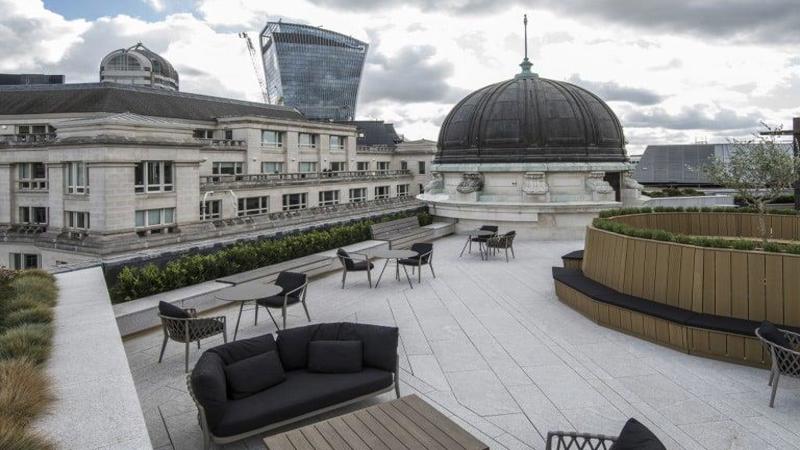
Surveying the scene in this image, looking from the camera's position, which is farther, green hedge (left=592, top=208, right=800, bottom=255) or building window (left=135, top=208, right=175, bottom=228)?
building window (left=135, top=208, right=175, bottom=228)

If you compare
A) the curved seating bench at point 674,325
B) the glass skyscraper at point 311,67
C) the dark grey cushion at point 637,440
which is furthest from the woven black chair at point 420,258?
the glass skyscraper at point 311,67

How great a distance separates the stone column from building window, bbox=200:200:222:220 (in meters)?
9.10

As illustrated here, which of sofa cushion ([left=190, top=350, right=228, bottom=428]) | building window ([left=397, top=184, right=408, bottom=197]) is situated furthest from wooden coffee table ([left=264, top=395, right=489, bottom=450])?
building window ([left=397, top=184, right=408, bottom=197])

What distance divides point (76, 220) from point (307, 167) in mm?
28702

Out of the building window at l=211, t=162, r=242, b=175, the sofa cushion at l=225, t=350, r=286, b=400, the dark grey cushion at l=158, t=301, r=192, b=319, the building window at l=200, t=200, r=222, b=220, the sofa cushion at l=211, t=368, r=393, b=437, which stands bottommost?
the sofa cushion at l=211, t=368, r=393, b=437

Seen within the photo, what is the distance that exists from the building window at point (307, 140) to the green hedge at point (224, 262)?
1593 inches

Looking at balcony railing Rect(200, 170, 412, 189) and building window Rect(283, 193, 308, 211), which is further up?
balcony railing Rect(200, 170, 412, 189)

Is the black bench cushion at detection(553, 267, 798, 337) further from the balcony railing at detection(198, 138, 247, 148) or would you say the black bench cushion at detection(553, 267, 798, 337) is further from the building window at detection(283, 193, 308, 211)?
the balcony railing at detection(198, 138, 247, 148)

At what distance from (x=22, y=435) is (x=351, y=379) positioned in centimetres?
356

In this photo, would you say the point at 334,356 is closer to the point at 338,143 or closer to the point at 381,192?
the point at 338,143

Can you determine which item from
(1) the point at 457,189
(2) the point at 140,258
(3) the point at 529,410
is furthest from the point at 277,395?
(1) the point at 457,189

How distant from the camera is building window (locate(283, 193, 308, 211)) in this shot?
4828 centimetres

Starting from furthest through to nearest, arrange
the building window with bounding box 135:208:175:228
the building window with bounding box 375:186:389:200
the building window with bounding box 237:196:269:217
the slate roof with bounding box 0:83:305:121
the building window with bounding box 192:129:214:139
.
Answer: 1. the building window with bounding box 375:186:389:200
2. the building window with bounding box 192:129:214:139
3. the slate roof with bounding box 0:83:305:121
4. the building window with bounding box 237:196:269:217
5. the building window with bounding box 135:208:175:228

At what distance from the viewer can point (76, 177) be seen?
1266 inches
